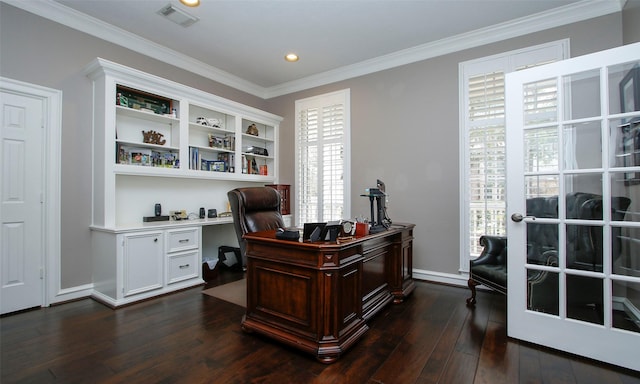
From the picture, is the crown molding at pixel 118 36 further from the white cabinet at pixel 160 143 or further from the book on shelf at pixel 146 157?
the book on shelf at pixel 146 157

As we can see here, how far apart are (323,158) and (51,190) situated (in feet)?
10.8

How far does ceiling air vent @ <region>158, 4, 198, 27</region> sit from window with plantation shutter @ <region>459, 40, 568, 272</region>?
3169 mm

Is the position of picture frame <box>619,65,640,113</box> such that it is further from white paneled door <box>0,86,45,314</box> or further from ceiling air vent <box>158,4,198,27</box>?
white paneled door <box>0,86,45,314</box>

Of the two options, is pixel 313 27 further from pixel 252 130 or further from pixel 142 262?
pixel 142 262

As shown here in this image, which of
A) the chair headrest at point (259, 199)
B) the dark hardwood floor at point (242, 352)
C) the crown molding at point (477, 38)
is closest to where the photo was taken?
the dark hardwood floor at point (242, 352)

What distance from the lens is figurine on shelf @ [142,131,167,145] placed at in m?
3.52

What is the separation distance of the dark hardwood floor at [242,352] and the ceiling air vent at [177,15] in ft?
9.83

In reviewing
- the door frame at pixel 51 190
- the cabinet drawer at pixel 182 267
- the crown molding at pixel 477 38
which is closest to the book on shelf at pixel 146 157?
the door frame at pixel 51 190

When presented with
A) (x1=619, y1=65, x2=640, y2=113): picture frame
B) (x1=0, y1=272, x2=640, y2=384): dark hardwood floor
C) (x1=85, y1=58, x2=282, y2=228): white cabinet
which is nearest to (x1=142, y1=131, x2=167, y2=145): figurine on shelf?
(x1=85, y1=58, x2=282, y2=228): white cabinet

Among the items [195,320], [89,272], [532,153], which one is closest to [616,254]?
[532,153]

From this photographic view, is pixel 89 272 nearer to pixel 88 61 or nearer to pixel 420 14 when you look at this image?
pixel 88 61

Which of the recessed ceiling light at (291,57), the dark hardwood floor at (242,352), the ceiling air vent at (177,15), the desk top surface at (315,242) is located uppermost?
the recessed ceiling light at (291,57)

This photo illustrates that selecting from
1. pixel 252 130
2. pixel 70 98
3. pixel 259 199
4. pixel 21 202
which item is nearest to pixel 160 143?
pixel 70 98

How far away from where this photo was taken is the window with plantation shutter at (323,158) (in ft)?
14.6
